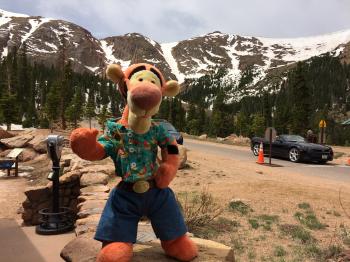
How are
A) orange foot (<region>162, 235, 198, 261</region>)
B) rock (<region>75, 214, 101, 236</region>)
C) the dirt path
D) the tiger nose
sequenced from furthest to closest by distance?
the dirt path < rock (<region>75, 214, 101, 236</region>) < orange foot (<region>162, 235, 198, 261</region>) < the tiger nose

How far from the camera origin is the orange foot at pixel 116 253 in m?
3.31

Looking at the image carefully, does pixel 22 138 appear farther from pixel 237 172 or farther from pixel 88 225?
pixel 88 225

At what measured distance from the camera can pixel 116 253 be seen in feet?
10.9

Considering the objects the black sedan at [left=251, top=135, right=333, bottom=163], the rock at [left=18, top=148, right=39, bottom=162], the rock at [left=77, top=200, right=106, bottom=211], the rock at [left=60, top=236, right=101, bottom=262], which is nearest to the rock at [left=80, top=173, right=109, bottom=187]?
the rock at [left=77, top=200, right=106, bottom=211]

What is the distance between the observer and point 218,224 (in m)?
6.42

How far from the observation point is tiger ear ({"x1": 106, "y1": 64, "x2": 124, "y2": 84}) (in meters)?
3.68

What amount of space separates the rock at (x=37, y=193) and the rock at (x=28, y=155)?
10833 millimetres

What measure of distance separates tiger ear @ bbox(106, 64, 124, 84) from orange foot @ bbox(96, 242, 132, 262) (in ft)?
4.54

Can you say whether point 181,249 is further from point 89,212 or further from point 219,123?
point 219,123

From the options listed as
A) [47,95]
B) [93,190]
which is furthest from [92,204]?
[47,95]

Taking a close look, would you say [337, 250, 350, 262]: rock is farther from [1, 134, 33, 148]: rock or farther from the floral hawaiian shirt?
[1, 134, 33, 148]: rock

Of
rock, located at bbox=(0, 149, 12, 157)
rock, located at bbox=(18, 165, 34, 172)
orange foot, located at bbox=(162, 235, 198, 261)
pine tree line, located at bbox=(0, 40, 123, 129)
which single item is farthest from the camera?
pine tree line, located at bbox=(0, 40, 123, 129)

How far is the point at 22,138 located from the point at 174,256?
736 inches

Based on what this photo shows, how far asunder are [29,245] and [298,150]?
45.3 feet
